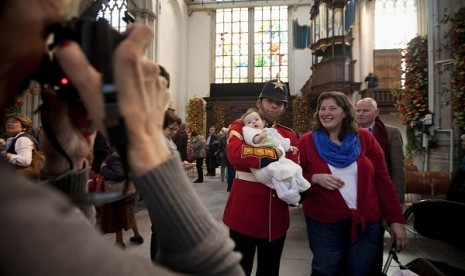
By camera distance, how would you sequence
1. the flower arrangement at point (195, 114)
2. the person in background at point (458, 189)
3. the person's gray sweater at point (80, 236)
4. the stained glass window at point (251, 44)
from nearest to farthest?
the person's gray sweater at point (80, 236) < the person in background at point (458, 189) < the flower arrangement at point (195, 114) < the stained glass window at point (251, 44)

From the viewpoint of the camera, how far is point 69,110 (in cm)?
66

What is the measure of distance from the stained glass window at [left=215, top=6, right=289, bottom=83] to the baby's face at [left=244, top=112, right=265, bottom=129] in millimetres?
16704

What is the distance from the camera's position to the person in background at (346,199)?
2.03 m

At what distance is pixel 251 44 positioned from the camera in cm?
1873

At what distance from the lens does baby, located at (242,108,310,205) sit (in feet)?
6.31

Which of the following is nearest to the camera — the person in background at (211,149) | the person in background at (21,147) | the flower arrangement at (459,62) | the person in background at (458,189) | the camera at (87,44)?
the camera at (87,44)

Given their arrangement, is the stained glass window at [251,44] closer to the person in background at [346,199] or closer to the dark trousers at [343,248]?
the person in background at [346,199]

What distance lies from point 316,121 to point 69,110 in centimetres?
201

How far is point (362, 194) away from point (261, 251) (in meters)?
0.82

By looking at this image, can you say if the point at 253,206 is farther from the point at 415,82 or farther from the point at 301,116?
the point at 301,116

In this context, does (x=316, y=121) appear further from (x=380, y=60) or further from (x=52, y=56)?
(x=380, y=60)

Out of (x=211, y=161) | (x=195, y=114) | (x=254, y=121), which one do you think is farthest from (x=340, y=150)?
(x=195, y=114)

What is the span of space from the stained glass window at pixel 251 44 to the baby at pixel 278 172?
16.8 m

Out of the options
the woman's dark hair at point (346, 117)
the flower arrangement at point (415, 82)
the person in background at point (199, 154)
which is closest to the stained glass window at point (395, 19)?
the flower arrangement at point (415, 82)
